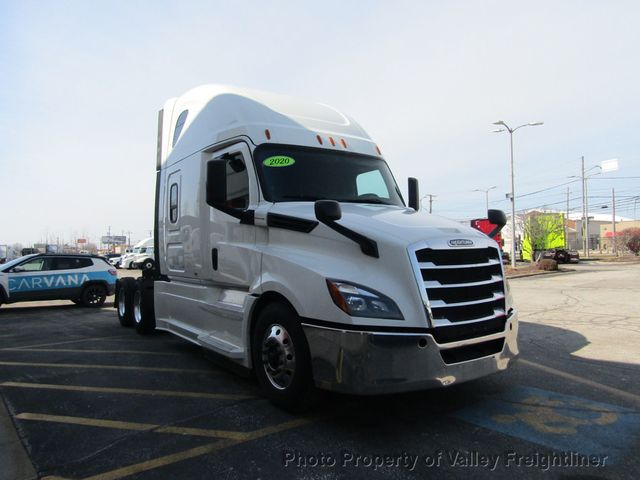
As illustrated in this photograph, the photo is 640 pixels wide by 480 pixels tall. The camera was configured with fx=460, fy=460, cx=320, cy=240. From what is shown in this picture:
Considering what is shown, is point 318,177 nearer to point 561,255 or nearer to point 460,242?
point 460,242

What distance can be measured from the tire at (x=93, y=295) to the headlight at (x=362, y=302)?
41.2 feet

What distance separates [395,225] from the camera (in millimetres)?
3932

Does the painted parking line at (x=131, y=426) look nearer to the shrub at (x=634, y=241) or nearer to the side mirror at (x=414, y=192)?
the side mirror at (x=414, y=192)

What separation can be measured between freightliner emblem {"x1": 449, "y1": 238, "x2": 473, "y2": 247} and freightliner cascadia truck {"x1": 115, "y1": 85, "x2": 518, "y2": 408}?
2cm

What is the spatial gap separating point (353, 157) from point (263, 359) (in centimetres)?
251

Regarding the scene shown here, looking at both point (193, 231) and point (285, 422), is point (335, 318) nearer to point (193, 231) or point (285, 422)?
point (285, 422)

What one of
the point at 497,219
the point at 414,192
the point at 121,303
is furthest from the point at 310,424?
the point at 121,303

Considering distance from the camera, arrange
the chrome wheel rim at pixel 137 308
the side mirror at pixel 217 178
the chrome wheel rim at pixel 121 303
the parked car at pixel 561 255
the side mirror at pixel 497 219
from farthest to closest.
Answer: the parked car at pixel 561 255, the chrome wheel rim at pixel 121 303, the chrome wheel rim at pixel 137 308, the side mirror at pixel 497 219, the side mirror at pixel 217 178

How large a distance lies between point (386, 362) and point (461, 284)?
0.94 meters

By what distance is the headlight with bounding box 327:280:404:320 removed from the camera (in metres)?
3.47

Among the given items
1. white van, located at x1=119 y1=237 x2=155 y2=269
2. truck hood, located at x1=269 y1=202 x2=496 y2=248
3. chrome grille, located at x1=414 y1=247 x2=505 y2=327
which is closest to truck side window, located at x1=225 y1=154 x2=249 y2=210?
truck hood, located at x1=269 y1=202 x2=496 y2=248

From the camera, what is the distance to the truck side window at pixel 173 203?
6677mm

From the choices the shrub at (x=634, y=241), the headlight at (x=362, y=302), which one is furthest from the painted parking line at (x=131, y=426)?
the shrub at (x=634, y=241)

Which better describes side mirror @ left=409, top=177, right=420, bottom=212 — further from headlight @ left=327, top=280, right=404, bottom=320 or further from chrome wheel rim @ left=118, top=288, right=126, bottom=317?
chrome wheel rim @ left=118, top=288, right=126, bottom=317
